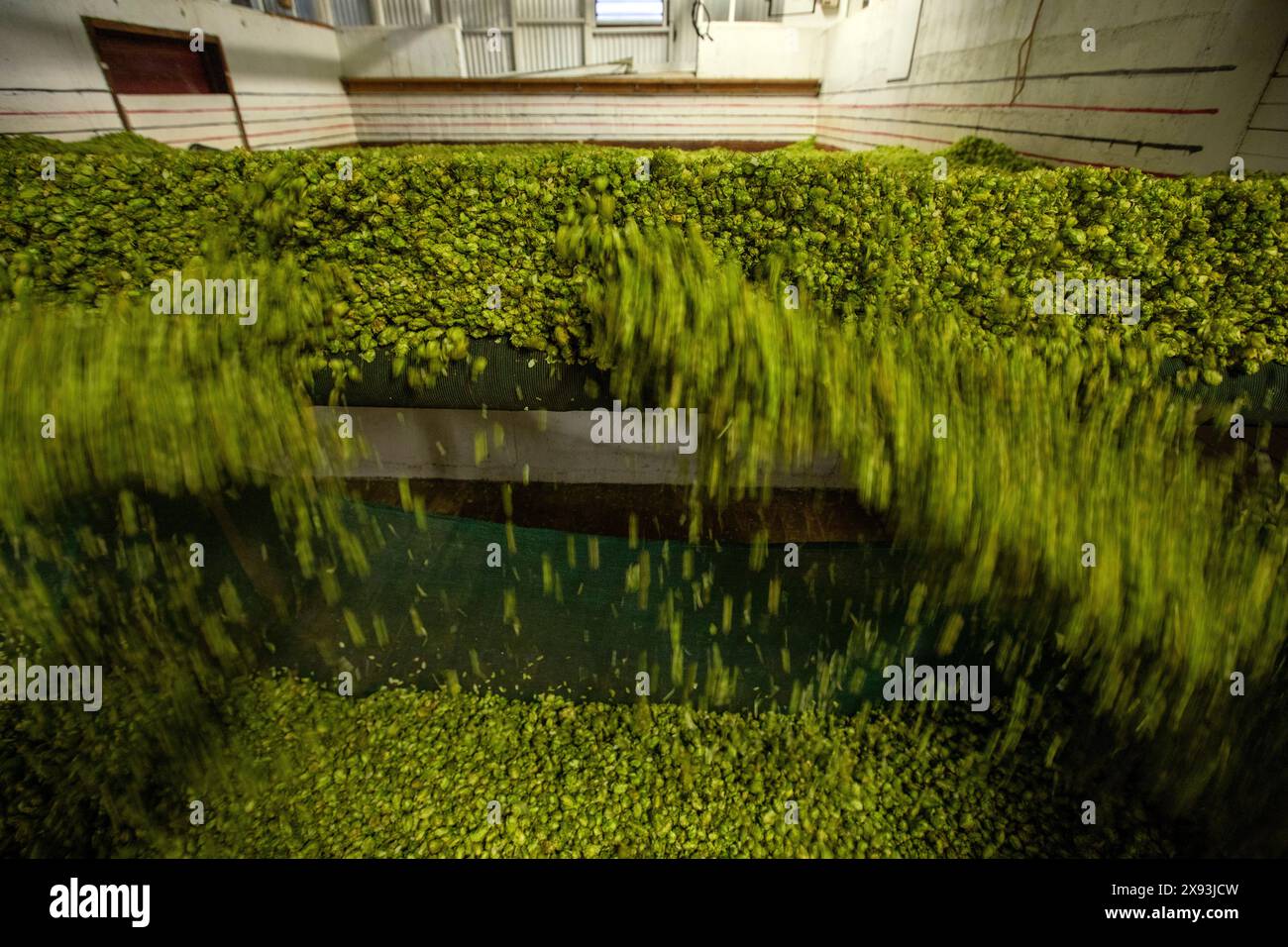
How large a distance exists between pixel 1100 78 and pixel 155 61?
12.3 meters

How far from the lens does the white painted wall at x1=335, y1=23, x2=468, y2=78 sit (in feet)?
47.1

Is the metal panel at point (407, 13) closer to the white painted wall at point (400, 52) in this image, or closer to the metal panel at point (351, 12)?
the metal panel at point (351, 12)

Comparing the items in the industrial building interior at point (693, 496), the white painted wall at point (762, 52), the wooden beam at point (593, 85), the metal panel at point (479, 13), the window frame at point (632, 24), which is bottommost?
the industrial building interior at point (693, 496)

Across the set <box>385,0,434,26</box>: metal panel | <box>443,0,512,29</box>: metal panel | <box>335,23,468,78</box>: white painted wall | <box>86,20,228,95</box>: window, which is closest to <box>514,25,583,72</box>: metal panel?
<box>443,0,512,29</box>: metal panel

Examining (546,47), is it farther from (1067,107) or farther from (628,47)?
(1067,107)

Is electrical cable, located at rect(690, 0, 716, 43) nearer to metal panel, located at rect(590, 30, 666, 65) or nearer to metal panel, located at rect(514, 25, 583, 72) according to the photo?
metal panel, located at rect(590, 30, 666, 65)

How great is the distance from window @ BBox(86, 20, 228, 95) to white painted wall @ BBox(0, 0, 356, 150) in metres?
0.12

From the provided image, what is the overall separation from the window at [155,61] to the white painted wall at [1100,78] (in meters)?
11.5

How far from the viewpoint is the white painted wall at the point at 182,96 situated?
19.6 feet

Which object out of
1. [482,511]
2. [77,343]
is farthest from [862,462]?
[77,343]

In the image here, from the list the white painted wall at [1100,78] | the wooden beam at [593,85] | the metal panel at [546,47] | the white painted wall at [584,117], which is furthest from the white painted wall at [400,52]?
→ the white painted wall at [1100,78]

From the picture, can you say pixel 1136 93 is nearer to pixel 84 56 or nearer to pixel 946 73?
pixel 946 73

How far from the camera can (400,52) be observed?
1474 cm
